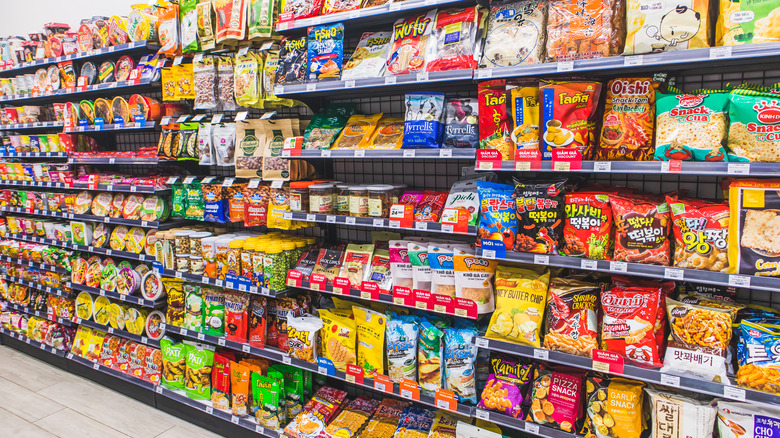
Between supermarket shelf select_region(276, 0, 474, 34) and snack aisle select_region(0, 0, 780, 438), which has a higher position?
supermarket shelf select_region(276, 0, 474, 34)

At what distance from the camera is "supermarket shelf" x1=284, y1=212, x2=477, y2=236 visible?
7.44ft

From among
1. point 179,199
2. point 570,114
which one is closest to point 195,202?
point 179,199

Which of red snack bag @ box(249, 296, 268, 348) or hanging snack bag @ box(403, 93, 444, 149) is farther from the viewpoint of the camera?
red snack bag @ box(249, 296, 268, 348)

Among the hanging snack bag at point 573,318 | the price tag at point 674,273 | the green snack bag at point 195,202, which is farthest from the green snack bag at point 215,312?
the price tag at point 674,273

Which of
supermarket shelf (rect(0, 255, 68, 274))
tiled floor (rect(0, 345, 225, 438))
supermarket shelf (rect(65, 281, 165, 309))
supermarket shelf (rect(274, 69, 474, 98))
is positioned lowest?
tiled floor (rect(0, 345, 225, 438))

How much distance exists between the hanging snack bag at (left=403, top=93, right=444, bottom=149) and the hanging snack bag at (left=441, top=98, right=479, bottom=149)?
0.05 metres

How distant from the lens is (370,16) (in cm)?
237

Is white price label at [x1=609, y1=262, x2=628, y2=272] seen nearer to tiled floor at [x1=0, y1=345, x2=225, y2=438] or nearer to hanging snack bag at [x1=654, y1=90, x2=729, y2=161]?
hanging snack bag at [x1=654, y1=90, x2=729, y2=161]

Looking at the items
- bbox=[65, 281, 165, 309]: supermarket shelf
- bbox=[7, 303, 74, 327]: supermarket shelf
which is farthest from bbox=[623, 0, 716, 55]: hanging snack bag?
bbox=[7, 303, 74, 327]: supermarket shelf

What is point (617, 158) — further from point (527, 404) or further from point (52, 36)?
point (52, 36)

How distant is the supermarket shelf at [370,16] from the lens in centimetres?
219

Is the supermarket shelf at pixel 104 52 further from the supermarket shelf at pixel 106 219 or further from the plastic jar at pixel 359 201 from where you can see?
the plastic jar at pixel 359 201

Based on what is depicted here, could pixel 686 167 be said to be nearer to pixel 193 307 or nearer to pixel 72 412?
pixel 193 307

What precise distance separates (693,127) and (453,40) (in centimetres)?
109
